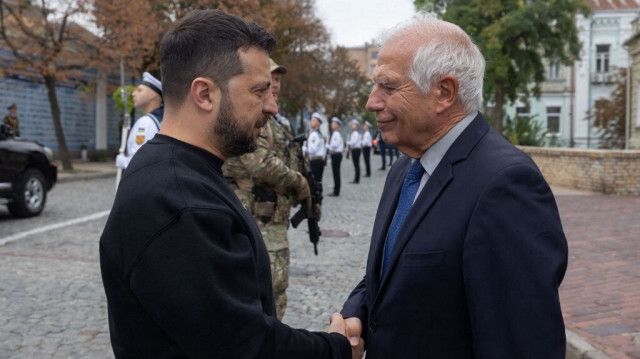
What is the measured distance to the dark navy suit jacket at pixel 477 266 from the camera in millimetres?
1704

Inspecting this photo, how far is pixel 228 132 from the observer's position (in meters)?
1.78

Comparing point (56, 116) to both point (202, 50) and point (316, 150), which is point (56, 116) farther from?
point (202, 50)

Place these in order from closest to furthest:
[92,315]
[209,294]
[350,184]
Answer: [209,294] < [92,315] < [350,184]

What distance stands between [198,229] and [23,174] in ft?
33.9

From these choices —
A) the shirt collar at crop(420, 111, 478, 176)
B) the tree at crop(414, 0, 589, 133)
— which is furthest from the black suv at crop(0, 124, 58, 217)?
the tree at crop(414, 0, 589, 133)

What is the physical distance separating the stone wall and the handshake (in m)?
14.8

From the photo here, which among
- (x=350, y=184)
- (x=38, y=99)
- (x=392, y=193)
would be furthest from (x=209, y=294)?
(x=38, y=99)

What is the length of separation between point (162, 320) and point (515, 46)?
95.2 feet

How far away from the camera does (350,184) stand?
64.5 feet

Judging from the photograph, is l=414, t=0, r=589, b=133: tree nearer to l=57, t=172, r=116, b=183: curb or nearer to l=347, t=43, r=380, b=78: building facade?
l=57, t=172, r=116, b=183: curb

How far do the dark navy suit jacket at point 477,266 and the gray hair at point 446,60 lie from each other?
0.12 m

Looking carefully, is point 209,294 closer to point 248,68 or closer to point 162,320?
point 162,320

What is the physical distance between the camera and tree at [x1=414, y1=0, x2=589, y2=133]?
27.0 m

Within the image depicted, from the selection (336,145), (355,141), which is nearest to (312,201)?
(336,145)
